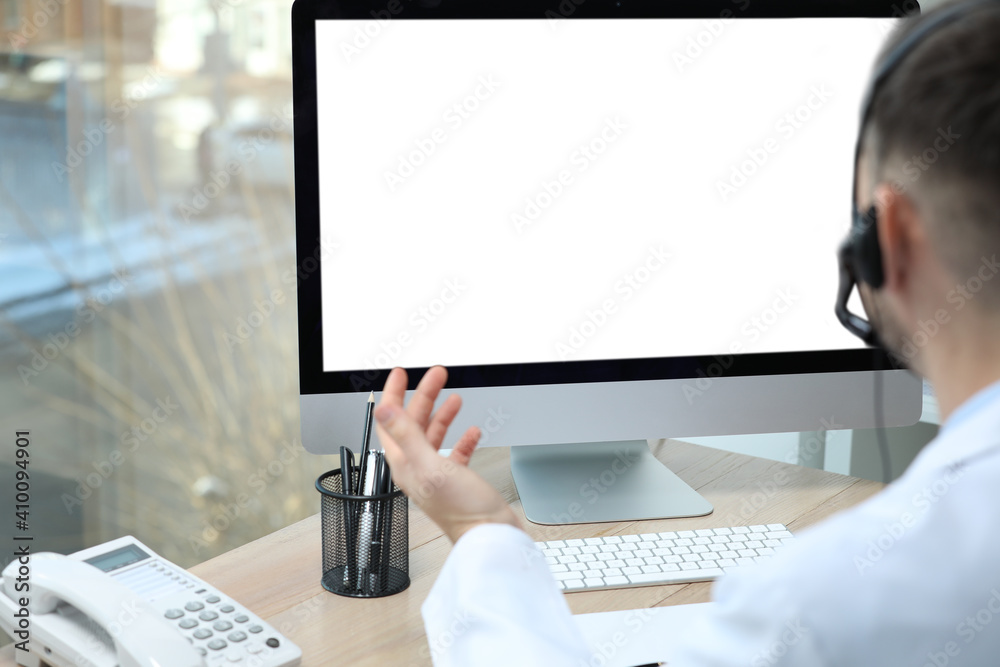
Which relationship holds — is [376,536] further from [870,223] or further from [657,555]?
[870,223]

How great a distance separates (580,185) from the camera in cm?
92

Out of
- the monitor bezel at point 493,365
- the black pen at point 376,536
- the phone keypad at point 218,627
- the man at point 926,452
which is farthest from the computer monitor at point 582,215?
the man at point 926,452

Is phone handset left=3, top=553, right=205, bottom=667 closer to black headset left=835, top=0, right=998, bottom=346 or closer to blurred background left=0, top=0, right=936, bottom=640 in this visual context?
black headset left=835, top=0, right=998, bottom=346

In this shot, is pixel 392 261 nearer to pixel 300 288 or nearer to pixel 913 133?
pixel 300 288

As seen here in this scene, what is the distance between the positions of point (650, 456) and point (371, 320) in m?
0.44

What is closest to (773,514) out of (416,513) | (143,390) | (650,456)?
(650,456)

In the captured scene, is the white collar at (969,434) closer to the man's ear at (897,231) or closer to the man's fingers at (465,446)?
the man's ear at (897,231)

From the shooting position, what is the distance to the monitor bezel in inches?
33.9

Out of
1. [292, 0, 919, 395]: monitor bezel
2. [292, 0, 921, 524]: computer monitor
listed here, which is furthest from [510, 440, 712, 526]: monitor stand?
[292, 0, 919, 395]: monitor bezel

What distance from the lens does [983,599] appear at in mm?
377

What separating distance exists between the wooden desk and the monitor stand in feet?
0.05

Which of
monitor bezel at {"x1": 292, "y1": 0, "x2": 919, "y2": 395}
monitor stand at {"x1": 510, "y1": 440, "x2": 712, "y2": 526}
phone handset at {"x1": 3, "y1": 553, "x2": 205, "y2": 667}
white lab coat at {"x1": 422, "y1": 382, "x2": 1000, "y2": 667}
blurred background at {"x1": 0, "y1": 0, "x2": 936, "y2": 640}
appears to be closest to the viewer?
white lab coat at {"x1": 422, "y1": 382, "x2": 1000, "y2": 667}

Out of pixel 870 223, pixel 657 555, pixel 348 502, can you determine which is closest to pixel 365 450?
pixel 348 502

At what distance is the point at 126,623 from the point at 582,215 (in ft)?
1.89
